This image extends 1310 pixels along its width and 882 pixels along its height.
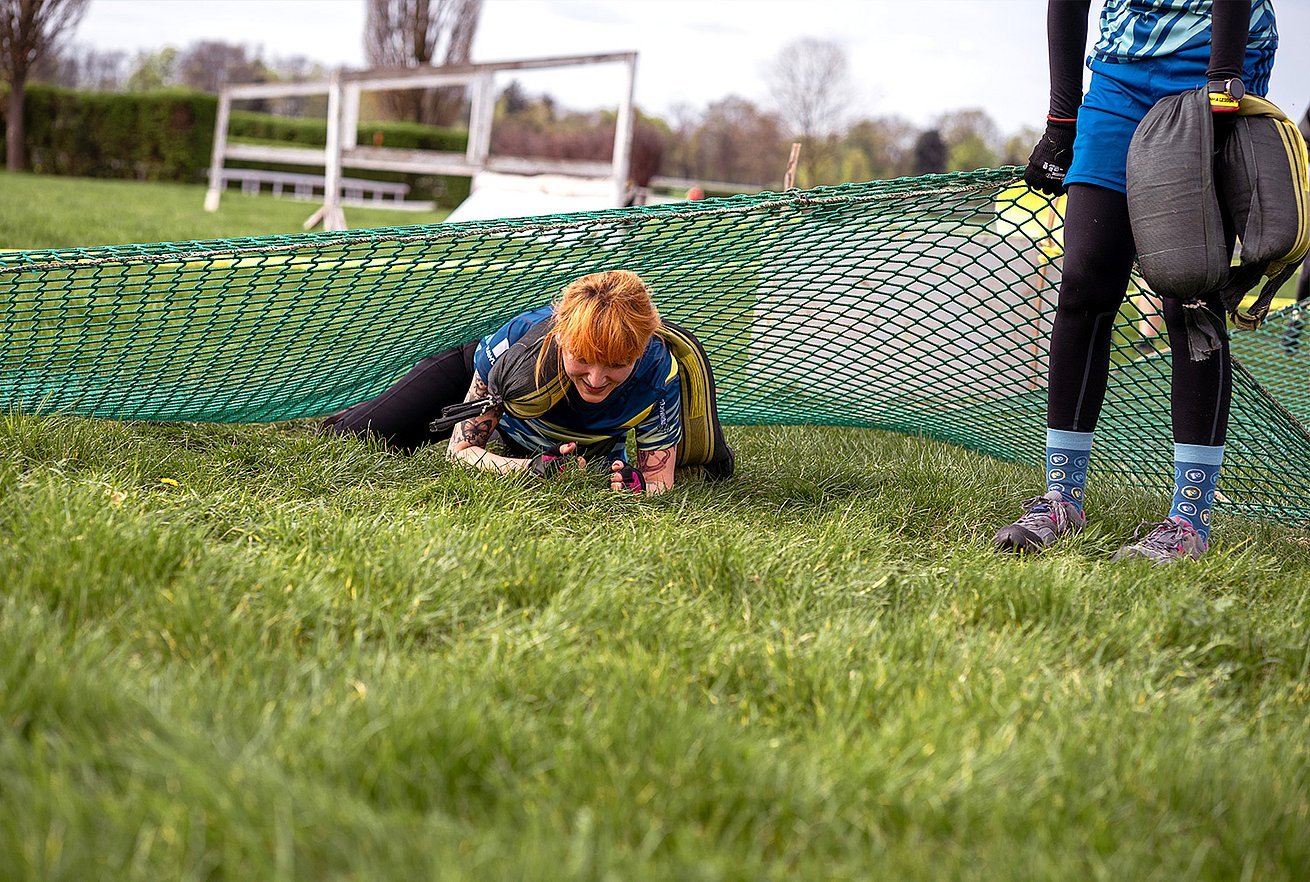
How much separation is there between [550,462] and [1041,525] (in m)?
1.15

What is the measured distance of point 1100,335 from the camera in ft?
8.05

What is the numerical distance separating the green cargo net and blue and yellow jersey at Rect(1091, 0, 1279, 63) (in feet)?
1.30

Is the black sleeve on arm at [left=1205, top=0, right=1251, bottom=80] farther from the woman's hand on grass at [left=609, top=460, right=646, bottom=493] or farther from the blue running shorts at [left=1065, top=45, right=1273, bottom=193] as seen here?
the woman's hand on grass at [left=609, top=460, right=646, bottom=493]

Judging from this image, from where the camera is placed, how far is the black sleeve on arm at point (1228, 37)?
2.08 m

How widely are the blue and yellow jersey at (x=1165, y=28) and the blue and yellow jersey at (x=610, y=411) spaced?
1.22m

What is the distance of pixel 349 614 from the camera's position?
171cm

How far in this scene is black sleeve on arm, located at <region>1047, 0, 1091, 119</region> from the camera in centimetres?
243

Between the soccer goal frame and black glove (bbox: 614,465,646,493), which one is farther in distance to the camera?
the soccer goal frame

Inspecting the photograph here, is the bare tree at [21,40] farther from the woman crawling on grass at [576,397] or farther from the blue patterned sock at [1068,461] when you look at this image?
the blue patterned sock at [1068,461]

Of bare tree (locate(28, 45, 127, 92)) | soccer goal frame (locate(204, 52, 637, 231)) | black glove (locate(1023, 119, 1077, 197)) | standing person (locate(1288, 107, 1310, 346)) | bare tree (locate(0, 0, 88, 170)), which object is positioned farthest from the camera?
bare tree (locate(28, 45, 127, 92))

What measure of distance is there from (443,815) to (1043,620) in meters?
1.16

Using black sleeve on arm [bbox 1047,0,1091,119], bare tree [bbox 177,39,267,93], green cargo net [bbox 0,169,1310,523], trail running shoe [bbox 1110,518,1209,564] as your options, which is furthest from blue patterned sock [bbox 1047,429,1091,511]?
bare tree [bbox 177,39,267,93]

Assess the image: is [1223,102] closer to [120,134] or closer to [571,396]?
[571,396]

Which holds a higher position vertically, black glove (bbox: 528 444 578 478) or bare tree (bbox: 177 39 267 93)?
bare tree (bbox: 177 39 267 93)
